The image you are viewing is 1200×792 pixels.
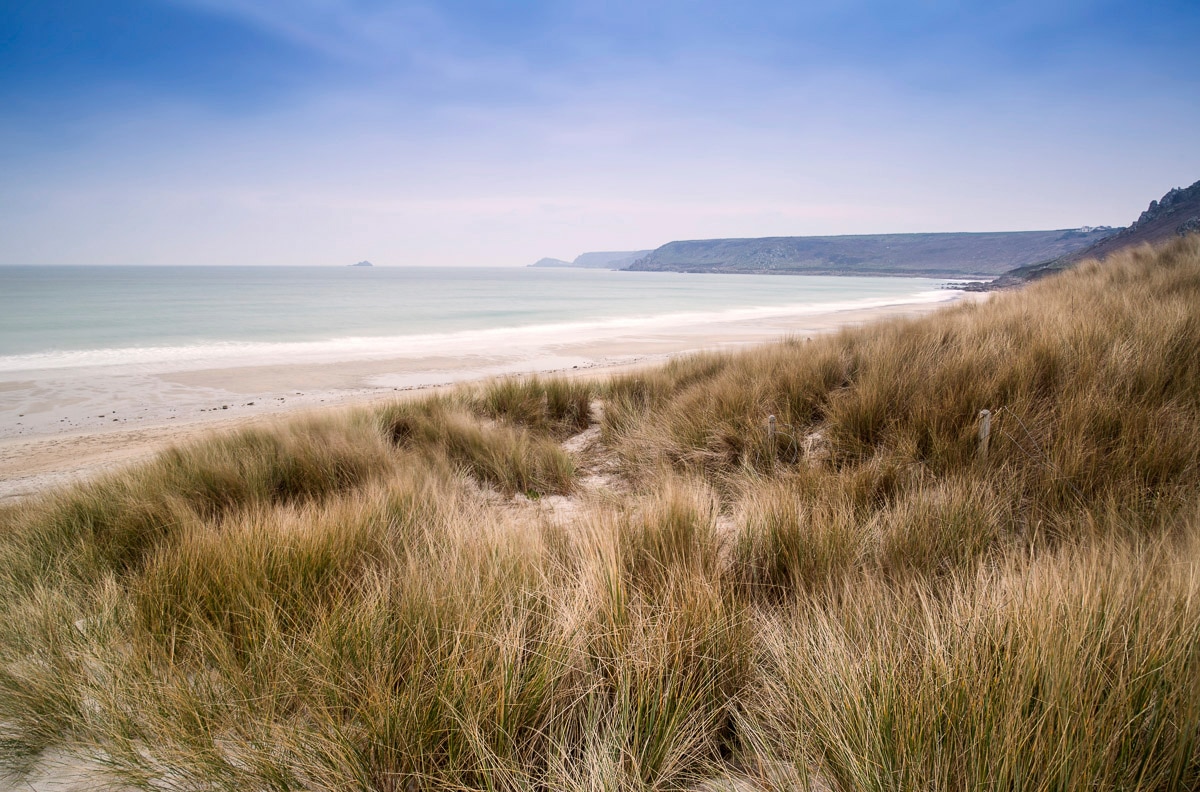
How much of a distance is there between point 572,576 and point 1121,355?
4389 mm

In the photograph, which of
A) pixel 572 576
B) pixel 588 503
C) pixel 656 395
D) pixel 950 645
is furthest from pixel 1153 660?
pixel 656 395

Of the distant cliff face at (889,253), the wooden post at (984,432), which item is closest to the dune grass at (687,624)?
the wooden post at (984,432)

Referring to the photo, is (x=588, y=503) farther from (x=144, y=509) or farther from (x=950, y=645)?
(x=144, y=509)

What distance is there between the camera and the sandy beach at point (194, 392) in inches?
305

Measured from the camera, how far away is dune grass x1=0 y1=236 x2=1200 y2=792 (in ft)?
4.14

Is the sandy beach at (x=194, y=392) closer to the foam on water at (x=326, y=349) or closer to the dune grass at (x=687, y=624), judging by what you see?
the foam on water at (x=326, y=349)

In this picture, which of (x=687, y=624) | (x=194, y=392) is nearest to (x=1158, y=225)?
(x=687, y=624)

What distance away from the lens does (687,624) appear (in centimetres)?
173

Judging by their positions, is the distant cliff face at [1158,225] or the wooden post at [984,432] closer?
the wooden post at [984,432]

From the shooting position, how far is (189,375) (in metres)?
14.0

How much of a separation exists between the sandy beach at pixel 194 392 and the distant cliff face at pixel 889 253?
117m

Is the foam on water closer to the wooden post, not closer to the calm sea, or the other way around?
the calm sea

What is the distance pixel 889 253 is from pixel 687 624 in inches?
6314

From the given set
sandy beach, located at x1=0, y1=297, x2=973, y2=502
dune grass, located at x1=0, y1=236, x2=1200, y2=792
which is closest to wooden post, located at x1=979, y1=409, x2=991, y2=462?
dune grass, located at x1=0, y1=236, x2=1200, y2=792
